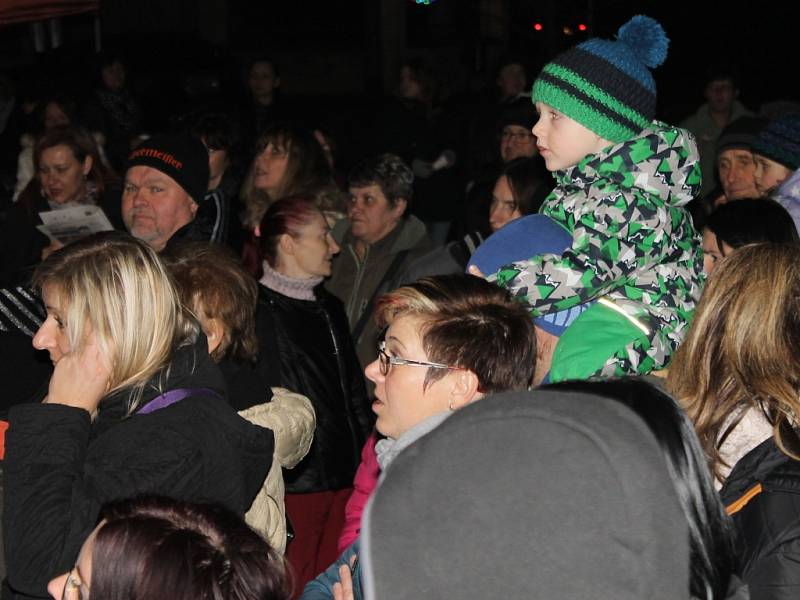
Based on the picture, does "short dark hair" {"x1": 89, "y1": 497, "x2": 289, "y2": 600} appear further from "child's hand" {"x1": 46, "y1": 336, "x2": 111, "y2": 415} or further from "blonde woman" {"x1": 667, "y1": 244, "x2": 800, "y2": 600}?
"blonde woman" {"x1": 667, "y1": 244, "x2": 800, "y2": 600}

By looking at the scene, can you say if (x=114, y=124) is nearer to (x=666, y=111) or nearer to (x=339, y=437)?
(x=339, y=437)

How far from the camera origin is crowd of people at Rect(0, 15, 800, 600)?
1.37 meters

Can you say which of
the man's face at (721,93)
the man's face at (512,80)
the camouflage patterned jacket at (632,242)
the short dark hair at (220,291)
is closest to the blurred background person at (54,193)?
the short dark hair at (220,291)

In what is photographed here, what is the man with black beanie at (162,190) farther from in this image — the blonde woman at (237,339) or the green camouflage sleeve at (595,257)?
the green camouflage sleeve at (595,257)

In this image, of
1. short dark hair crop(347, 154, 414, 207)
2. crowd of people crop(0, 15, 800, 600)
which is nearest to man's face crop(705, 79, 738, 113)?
short dark hair crop(347, 154, 414, 207)

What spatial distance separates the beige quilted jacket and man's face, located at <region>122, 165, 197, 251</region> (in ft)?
5.19

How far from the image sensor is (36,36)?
8758 millimetres

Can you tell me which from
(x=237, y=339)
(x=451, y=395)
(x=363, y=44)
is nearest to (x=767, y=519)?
(x=451, y=395)

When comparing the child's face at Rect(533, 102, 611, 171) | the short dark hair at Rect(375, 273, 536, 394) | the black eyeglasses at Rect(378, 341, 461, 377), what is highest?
the child's face at Rect(533, 102, 611, 171)

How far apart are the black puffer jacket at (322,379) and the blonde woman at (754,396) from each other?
2.31 metres

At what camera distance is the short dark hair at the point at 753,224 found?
4.31 m

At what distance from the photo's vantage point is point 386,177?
6312 mm

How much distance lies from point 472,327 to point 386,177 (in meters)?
3.65

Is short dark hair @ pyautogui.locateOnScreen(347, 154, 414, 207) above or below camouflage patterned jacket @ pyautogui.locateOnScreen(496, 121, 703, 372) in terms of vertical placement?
below
